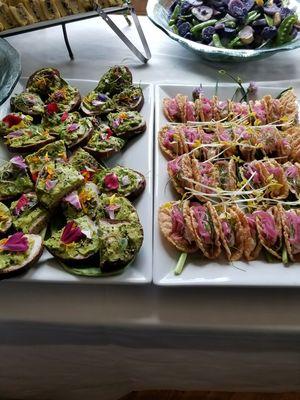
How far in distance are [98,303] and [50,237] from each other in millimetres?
168

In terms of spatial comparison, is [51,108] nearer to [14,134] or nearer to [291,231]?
[14,134]

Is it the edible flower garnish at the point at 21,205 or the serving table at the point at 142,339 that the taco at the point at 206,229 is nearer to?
the serving table at the point at 142,339

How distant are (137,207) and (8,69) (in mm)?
511

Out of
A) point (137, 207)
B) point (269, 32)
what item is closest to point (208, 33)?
point (269, 32)

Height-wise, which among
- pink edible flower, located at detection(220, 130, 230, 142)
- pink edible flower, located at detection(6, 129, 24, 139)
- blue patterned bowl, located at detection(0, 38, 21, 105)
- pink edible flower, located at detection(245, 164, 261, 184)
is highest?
blue patterned bowl, located at detection(0, 38, 21, 105)

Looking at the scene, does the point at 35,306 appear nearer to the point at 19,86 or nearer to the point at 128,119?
the point at 128,119

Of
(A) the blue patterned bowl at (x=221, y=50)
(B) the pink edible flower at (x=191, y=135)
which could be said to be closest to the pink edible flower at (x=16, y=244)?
(B) the pink edible flower at (x=191, y=135)

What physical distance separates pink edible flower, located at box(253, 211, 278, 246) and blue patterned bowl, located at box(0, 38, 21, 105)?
0.65 m

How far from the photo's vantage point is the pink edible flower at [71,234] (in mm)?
878

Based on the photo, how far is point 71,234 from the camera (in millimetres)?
884

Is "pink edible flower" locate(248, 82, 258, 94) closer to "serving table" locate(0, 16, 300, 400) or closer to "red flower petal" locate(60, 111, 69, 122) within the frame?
"red flower petal" locate(60, 111, 69, 122)

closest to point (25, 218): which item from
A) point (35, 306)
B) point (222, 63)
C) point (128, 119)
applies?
point (35, 306)

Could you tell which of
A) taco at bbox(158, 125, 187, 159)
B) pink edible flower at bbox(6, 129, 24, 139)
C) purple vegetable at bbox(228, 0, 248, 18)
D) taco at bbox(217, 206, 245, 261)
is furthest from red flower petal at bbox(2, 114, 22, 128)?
purple vegetable at bbox(228, 0, 248, 18)

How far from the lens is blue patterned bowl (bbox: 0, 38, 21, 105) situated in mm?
1112
